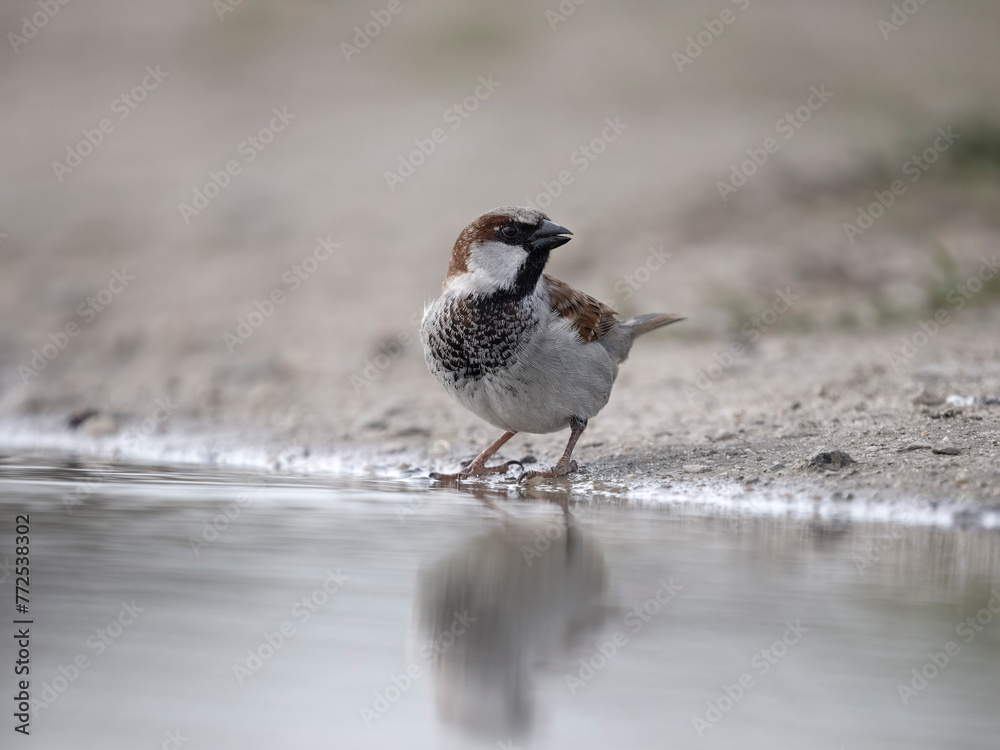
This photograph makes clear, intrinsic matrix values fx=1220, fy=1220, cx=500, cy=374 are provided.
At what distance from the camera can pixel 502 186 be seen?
48.3 feet

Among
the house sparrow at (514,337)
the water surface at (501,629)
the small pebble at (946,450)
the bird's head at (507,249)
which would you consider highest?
the bird's head at (507,249)

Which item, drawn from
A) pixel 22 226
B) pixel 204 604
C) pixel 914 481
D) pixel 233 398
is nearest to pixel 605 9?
pixel 22 226

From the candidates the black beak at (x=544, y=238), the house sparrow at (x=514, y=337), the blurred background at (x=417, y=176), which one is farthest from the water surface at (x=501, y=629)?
the blurred background at (x=417, y=176)

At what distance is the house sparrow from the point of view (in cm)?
646

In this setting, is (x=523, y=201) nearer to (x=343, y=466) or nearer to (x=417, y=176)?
(x=417, y=176)

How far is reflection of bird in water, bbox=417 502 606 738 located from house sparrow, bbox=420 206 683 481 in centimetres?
149

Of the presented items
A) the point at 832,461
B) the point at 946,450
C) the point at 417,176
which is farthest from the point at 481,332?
the point at 417,176

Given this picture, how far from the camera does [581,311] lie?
700 cm

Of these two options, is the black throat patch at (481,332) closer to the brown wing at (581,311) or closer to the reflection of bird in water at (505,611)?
the brown wing at (581,311)

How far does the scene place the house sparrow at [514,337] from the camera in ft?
Answer: 21.2

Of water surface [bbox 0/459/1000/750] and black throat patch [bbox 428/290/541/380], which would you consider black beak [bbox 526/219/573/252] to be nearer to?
black throat patch [bbox 428/290/541/380]

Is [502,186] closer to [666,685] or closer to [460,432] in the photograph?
[460,432]

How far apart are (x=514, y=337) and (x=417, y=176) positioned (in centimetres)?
926

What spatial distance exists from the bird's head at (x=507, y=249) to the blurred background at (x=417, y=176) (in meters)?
2.15
